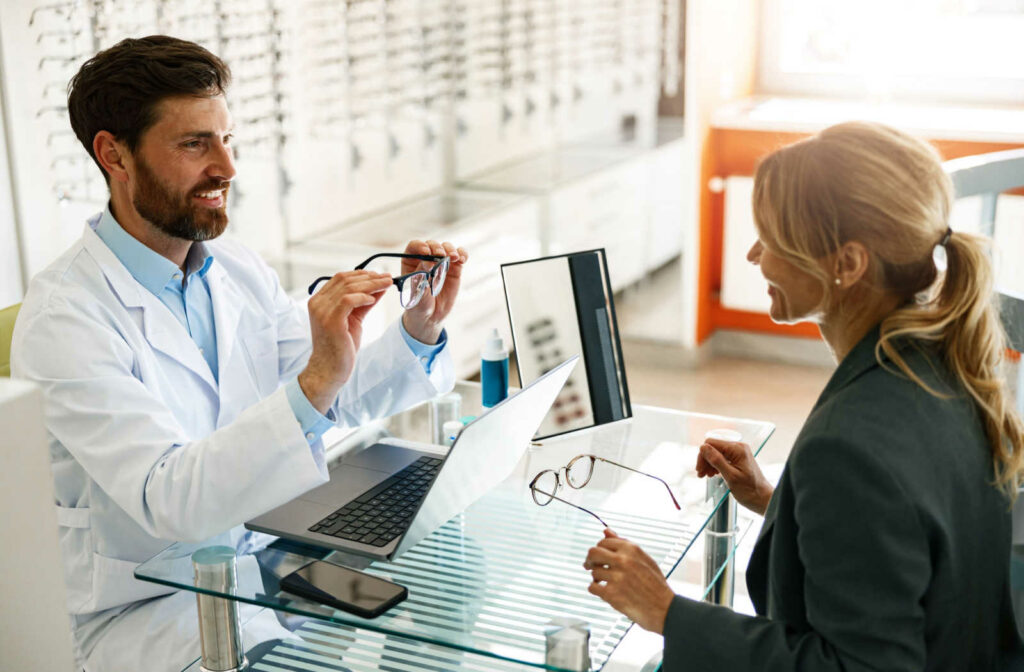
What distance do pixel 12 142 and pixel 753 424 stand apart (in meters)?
1.84

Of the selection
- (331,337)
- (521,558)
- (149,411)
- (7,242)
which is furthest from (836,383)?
(7,242)

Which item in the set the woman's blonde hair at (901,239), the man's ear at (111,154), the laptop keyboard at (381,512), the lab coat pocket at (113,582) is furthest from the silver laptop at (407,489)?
the man's ear at (111,154)

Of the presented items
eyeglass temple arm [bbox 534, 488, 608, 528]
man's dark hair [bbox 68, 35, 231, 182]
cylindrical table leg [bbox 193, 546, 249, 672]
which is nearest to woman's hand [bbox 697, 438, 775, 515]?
eyeglass temple arm [bbox 534, 488, 608, 528]

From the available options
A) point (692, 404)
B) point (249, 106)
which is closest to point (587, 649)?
point (249, 106)

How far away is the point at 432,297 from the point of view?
189 cm

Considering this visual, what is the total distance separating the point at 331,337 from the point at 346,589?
346 millimetres

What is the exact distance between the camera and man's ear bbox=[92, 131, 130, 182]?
1.78 m

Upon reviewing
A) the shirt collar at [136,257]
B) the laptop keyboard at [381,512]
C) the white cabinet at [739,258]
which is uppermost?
the shirt collar at [136,257]

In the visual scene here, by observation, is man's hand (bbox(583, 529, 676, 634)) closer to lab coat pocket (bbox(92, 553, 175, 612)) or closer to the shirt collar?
lab coat pocket (bbox(92, 553, 175, 612))

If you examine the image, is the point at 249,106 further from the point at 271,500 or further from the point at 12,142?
the point at 271,500

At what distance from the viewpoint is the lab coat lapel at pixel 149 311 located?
1749 mm

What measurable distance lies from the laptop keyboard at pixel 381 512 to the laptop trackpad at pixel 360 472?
0.7 inches

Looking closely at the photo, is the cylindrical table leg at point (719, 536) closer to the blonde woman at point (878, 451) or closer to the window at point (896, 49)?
the blonde woman at point (878, 451)

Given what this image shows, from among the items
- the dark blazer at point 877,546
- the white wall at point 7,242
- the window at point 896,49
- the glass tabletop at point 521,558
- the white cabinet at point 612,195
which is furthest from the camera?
the window at point 896,49
